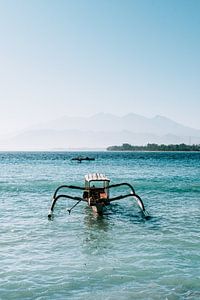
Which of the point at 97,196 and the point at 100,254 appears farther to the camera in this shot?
the point at 97,196

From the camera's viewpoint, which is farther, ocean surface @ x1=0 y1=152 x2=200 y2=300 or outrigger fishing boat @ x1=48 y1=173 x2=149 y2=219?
outrigger fishing boat @ x1=48 y1=173 x2=149 y2=219

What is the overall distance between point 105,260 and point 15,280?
12.6 feet

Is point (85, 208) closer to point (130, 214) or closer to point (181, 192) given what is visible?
point (130, 214)

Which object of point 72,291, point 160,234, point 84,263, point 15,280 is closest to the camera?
point 72,291

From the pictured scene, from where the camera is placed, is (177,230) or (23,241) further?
(177,230)

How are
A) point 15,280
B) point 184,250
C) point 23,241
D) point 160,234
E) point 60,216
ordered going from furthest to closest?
1. point 60,216
2. point 160,234
3. point 23,241
4. point 184,250
5. point 15,280

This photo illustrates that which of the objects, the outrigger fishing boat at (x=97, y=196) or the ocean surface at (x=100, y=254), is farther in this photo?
the outrigger fishing boat at (x=97, y=196)

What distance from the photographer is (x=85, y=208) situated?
28625 mm

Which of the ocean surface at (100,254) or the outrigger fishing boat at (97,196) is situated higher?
the outrigger fishing boat at (97,196)

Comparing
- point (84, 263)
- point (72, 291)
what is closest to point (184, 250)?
point (84, 263)

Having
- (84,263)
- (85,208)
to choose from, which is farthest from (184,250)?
(85,208)

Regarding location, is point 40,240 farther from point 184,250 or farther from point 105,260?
point 184,250

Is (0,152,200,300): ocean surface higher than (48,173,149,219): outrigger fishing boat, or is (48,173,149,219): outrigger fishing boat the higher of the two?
(48,173,149,219): outrigger fishing boat

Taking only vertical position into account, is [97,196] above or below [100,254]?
above
